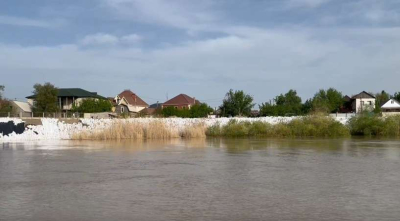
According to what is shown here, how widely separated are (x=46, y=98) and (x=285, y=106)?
32929 millimetres

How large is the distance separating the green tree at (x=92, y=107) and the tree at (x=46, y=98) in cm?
315

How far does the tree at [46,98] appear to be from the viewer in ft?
214

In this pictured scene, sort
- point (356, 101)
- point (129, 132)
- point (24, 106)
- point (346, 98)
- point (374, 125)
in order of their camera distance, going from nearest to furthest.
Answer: point (129, 132) < point (374, 125) < point (24, 106) < point (356, 101) < point (346, 98)

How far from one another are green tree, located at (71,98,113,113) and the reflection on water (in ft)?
157

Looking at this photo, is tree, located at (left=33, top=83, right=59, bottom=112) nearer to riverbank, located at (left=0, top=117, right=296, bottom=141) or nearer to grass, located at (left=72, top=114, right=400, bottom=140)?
A: riverbank, located at (left=0, top=117, right=296, bottom=141)

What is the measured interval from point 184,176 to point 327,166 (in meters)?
5.13

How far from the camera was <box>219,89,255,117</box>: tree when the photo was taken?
2586 inches

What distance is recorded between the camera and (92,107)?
64938mm

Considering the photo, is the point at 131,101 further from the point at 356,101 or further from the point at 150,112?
the point at 356,101

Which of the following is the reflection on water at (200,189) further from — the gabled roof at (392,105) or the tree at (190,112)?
the gabled roof at (392,105)

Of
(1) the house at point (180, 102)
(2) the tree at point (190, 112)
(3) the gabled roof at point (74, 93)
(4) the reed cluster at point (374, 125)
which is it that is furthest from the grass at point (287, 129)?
(1) the house at point (180, 102)

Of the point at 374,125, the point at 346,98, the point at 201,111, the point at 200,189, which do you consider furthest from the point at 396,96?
the point at 200,189

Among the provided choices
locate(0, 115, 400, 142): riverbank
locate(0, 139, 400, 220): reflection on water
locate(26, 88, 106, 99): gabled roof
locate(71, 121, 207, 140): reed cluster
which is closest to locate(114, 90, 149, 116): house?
locate(26, 88, 106, 99): gabled roof

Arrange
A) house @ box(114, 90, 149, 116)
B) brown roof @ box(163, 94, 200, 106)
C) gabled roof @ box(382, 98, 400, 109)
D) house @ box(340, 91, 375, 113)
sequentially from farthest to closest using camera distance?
brown roof @ box(163, 94, 200, 106) → house @ box(114, 90, 149, 116) → house @ box(340, 91, 375, 113) → gabled roof @ box(382, 98, 400, 109)
